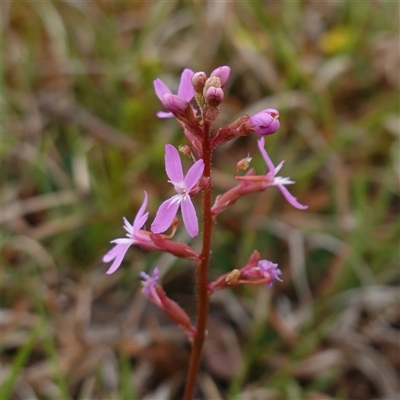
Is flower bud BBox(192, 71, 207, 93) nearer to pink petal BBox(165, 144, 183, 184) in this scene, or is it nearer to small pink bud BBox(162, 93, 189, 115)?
small pink bud BBox(162, 93, 189, 115)

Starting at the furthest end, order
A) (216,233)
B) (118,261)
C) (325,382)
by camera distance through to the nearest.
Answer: (216,233) → (325,382) → (118,261)

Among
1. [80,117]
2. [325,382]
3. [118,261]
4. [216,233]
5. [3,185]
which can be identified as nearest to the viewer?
[118,261]

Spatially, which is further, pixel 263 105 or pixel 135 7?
pixel 135 7

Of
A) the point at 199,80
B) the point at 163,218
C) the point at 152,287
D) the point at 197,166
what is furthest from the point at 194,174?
the point at 152,287

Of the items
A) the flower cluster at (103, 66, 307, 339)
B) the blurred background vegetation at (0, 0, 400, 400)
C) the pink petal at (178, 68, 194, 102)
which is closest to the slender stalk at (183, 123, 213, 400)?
the flower cluster at (103, 66, 307, 339)

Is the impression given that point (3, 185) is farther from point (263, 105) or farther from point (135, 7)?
point (135, 7)

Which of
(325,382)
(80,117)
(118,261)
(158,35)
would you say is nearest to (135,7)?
(158,35)
